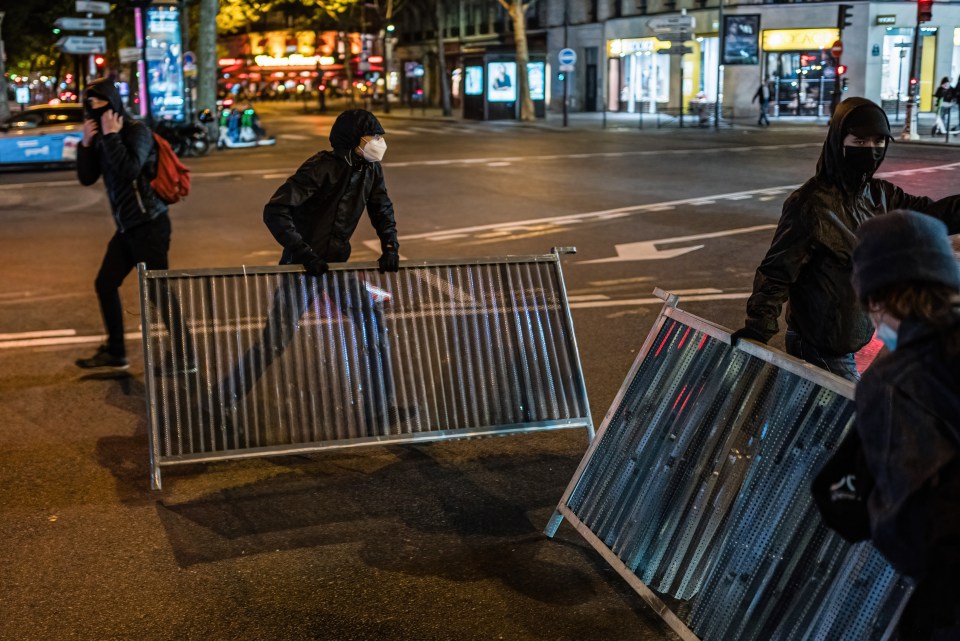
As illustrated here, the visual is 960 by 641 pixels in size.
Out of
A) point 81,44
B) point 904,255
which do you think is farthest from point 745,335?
point 81,44

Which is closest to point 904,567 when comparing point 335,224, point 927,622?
point 927,622

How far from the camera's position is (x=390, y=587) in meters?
4.62

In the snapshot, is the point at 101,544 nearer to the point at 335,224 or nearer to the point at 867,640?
the point at 335,224

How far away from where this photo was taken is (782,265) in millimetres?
4473

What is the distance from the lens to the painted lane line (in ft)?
30.7

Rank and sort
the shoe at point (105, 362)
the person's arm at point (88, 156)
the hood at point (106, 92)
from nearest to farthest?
1. the hood at point (106, 92)
2. the person's arm at point (88, 156)
3. the shoe at point (105, 362)

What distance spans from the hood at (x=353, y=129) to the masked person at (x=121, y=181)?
1.97m

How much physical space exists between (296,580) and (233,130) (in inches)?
1291

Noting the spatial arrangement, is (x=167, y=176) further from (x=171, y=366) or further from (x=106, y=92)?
(x=171, y=366)

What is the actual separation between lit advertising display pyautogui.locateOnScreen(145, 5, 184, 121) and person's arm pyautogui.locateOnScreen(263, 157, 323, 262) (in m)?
29.6

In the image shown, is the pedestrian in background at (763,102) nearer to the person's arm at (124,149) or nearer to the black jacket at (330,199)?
the person's arm at (124,149)

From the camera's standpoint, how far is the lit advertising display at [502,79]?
4812 cm

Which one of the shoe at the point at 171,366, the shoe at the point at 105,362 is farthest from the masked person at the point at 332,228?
the shoe at the point at 105,362

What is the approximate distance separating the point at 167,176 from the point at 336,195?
1.96 m
